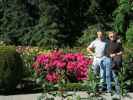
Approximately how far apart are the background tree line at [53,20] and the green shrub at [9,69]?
87.8ft

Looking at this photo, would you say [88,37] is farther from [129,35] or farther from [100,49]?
[100,49]

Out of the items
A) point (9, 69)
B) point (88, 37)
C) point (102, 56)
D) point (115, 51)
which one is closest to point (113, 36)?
point (115, 51)

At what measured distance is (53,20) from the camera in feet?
150

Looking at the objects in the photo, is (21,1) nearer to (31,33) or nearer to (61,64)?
(31,33)

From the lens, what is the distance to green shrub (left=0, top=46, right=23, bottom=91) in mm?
15016

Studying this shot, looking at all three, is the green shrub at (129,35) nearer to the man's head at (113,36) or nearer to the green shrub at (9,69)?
the green shrub at (9,69)

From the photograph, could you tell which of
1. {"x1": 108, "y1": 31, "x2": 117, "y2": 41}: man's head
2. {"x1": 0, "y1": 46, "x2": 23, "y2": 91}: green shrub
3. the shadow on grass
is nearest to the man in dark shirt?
{"x1": 108, "y1": 31, "x2": 117, "y2": 41}: man's head

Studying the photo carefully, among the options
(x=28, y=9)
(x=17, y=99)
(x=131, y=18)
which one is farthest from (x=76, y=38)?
(x=17, y=99)

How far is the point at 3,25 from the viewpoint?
4991 centimetres

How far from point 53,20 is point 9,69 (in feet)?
101

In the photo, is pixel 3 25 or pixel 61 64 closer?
pixel 61 64

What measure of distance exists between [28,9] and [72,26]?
490 centimetres

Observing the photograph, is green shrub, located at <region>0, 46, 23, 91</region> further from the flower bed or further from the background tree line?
the background tree line

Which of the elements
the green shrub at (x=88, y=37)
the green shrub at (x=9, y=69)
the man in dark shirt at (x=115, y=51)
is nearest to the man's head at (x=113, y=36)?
the man in dark shirt at (x=115, y=51)
